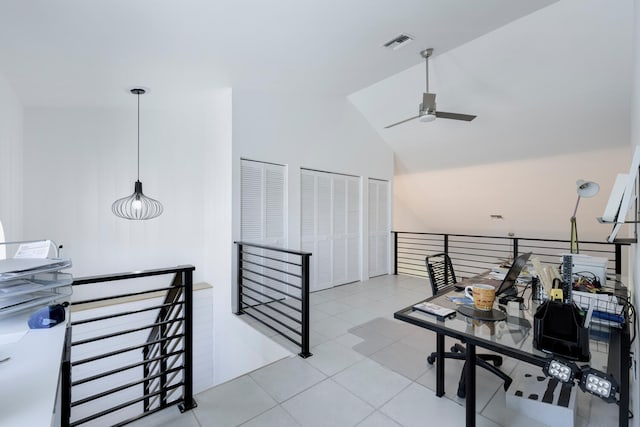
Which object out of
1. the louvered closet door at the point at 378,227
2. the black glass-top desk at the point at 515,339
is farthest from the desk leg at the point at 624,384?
the louvered closet door at the point at 378,227

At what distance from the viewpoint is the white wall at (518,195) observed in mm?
4539

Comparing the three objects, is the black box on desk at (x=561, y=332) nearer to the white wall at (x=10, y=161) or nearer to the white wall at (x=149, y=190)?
the white wall at (x=149, y=190)

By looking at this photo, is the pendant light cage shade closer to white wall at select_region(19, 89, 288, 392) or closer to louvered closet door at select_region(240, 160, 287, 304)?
white wall at select_region(19, 89, 288, 392)

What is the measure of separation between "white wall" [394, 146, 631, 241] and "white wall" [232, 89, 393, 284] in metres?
1.52

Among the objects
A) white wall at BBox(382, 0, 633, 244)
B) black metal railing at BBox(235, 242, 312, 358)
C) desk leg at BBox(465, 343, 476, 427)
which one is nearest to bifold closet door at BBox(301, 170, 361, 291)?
black metal railing at BBox(235, 242, 312, 358)

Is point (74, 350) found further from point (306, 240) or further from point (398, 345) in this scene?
point (398, 345)

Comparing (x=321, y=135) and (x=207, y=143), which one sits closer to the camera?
(x=207, y=143)

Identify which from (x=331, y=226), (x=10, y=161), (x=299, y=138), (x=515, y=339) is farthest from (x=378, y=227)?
(x=10, y=161)

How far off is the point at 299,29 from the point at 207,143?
2.40m

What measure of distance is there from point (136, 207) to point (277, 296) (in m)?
2.29

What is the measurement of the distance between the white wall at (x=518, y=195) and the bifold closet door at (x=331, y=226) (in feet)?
6.70

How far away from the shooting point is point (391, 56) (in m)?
3.35

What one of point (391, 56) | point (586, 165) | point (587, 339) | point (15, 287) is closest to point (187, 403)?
point (15, 287)

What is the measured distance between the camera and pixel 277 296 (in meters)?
4.17
